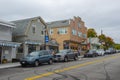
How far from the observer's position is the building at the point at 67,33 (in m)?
53.6

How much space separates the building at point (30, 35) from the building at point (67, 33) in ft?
46.4

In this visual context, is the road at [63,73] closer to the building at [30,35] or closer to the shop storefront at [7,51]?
the shop storefront at [7,51]

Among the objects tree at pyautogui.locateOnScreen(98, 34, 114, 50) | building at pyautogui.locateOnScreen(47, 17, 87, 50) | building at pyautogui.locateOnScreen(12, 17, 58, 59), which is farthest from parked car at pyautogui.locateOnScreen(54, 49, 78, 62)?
tree at pyautogui.locateOnScreen(98, 34, 114, 50)

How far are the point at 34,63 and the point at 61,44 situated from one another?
29527 mm

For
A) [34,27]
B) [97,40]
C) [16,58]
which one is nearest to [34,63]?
[16,58]

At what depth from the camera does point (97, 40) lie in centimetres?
8306

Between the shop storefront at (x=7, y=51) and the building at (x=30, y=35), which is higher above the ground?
the building at (x=30, y=35)

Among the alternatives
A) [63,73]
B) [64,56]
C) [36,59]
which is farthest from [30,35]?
[63,73]

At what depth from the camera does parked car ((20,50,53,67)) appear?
2467 cm

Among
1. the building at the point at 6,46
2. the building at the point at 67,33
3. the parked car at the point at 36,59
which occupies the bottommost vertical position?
the parked car at the point at 36,59

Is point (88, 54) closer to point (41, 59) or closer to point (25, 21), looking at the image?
point (25, 21)

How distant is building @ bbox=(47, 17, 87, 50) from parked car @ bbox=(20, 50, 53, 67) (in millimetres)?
26080

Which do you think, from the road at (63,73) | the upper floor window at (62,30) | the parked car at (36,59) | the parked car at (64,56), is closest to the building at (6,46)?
the parked car at (36,59)

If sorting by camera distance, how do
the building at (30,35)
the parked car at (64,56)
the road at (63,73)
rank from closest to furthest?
the road at (63,73), the parked car at (64,56), the building at (30,35)
